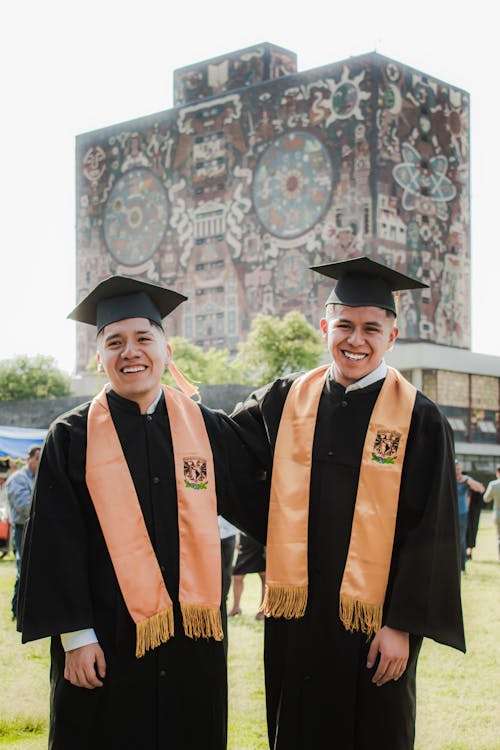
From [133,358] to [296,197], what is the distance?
55532 millimetres

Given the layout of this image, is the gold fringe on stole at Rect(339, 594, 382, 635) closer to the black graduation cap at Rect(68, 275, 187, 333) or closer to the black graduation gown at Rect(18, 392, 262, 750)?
the black graduation gown at Rect(18, 392, 262, 750)

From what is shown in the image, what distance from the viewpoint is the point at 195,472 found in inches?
185

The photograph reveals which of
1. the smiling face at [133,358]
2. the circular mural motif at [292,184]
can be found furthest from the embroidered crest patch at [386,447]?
the circular mural motif at [292,184]

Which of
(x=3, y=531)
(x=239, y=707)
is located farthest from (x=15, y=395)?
(x=239, y=707)

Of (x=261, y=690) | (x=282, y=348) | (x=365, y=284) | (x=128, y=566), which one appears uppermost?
(x=282, y=348)

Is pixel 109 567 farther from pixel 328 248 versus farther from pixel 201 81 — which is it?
pixel 201 81

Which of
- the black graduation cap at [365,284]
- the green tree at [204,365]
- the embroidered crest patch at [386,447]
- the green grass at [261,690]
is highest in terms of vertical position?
the green tree at [204,365]

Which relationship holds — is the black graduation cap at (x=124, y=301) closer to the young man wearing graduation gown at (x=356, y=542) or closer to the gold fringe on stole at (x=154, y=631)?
the young man wearing graduation gown at (x=356, y=542)

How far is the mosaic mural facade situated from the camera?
188 ft

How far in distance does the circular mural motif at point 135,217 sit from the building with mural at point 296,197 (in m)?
0.10

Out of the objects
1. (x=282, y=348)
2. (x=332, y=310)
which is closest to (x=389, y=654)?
(x=332, y=310)

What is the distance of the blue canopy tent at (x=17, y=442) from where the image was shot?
69.8 feet

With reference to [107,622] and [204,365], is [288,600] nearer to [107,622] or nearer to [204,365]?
[107,622]

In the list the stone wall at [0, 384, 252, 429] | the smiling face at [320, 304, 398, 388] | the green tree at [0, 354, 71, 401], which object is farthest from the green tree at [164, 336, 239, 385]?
the smiling face at [320, 304, 398, 388]
